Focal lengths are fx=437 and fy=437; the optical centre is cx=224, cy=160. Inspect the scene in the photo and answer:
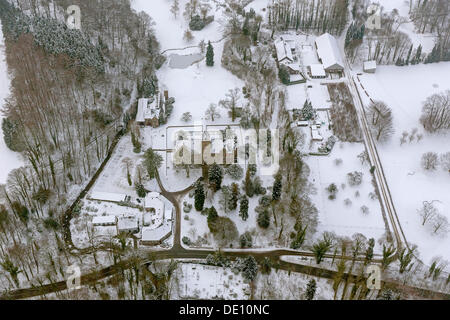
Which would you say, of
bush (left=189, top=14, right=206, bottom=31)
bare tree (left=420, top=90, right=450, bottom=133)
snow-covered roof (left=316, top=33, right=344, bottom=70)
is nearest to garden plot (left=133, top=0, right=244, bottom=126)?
bush (left=189, top=14, right=206, bottom=31)

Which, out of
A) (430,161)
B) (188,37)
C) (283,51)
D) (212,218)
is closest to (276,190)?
(212,218)

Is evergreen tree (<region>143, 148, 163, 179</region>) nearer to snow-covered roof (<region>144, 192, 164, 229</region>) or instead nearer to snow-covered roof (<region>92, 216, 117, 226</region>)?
snow-covered roof (<region>144, 192, 164, 229</region>)

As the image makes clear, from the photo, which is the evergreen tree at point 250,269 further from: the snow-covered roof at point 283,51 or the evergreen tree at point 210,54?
the snow-covered roof at point 283,51

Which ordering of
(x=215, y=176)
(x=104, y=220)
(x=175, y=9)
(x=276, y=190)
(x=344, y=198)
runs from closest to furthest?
(x=104, y=220), (x=276, y=190), (x=215, y=176), (x=344, y=198), (x=175, y=9)

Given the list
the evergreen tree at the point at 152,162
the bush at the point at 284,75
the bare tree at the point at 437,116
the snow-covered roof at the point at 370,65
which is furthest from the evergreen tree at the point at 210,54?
the bare tree at the point at 437,116

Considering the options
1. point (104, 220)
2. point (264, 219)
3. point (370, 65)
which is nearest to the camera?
point (264, 219)

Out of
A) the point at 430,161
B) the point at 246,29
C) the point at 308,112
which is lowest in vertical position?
the point at 430,161

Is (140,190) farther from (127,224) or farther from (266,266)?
(266,266)
